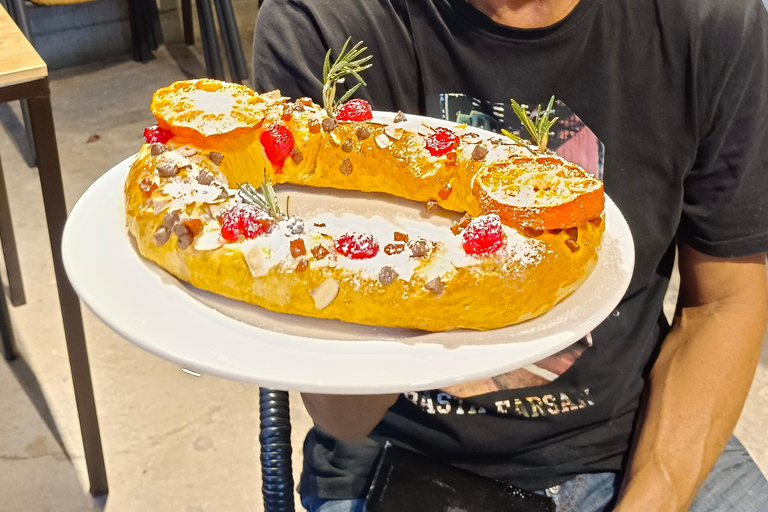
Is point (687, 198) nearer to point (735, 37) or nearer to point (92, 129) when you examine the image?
point (735, 37)

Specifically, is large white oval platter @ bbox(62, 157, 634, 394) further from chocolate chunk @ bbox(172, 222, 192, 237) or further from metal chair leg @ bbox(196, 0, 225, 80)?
metal chair leg @ bbox(196, 0, 225, 80)

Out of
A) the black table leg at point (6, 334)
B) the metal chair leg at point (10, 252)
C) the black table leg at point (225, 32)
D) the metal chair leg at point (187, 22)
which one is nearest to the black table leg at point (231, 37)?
the black table leg at point (225, 32)

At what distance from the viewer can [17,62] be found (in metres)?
1.25

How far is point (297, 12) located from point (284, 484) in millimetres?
643

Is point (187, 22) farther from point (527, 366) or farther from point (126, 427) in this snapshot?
point (527, 366)

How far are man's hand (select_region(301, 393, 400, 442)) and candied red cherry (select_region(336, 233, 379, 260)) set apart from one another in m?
0.23

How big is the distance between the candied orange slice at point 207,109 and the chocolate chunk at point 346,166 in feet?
0.36

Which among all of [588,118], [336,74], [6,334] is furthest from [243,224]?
[6,334]

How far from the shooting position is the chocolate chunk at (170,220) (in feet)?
2.52

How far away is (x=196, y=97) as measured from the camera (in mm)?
905

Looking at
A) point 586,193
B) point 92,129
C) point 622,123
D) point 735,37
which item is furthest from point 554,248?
point 92,129

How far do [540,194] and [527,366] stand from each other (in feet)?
1.13

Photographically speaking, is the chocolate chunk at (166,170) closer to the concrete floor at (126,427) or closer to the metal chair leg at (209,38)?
the concrete floor at (126,427)

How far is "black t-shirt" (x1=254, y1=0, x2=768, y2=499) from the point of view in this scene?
3.34ft
